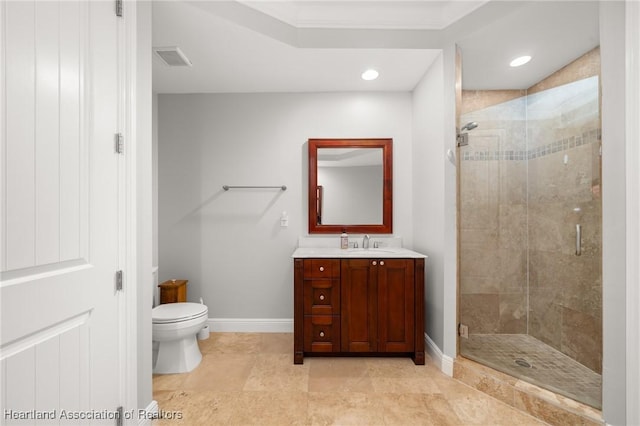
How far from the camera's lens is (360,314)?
2.22 m

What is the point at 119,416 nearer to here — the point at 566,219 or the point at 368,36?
the point at 368,36

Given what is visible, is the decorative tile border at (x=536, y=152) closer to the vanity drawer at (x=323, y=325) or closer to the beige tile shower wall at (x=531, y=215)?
the beige tile shower wall at (x=531, y=215)

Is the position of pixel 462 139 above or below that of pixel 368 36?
below

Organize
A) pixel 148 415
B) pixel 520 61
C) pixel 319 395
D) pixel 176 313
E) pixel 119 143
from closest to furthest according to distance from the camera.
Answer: pixel 119 143
pixel 148 415
pixel 319 395
pixel 176 313
pixel 520 61

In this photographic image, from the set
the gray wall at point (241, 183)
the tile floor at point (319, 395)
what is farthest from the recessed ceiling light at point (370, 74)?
the tile floor at point (319, 395)

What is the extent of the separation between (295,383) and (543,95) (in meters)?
2.80

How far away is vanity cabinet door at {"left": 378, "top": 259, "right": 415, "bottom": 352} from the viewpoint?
7.27 feet

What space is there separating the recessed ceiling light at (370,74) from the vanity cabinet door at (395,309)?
155 centimetres

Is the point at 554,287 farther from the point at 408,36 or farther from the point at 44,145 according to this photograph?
the point at 44,145

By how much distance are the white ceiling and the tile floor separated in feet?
7.15

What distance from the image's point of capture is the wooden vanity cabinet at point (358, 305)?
7.27 ft

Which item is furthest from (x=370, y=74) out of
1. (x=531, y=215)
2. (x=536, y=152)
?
(x=531, y=215)

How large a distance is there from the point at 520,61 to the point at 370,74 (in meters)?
1.10

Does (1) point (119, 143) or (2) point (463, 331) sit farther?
(2) point (463, 331)
